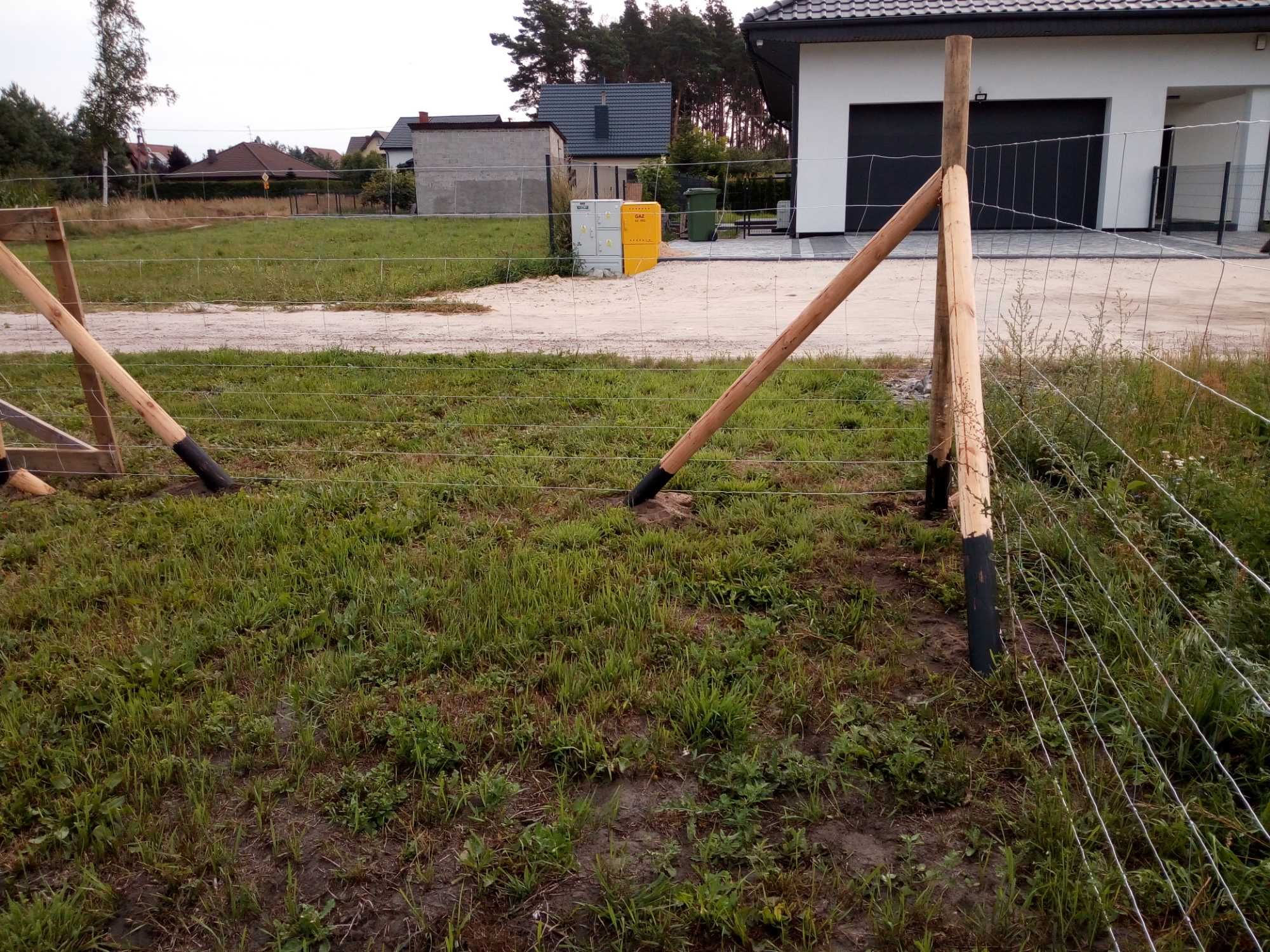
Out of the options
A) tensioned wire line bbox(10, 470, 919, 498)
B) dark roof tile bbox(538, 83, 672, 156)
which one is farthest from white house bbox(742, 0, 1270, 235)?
dark roof tile bbox(538, 83, 672, 156)

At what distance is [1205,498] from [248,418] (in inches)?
214

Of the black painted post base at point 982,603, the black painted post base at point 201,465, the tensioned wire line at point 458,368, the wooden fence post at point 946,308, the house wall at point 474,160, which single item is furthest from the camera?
the house wall at point 474,160

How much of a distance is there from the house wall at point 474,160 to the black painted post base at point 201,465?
2679cm

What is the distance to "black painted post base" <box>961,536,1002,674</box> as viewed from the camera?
3047 mm

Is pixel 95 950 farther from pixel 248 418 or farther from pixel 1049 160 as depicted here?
pixel 1049 160

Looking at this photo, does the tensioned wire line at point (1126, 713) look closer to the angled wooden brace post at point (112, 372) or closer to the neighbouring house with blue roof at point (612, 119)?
the angled wooden brace post at point (112, 372)

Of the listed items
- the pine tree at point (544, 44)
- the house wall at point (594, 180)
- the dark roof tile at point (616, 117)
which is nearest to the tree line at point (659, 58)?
the pine tree at point (544, 44)

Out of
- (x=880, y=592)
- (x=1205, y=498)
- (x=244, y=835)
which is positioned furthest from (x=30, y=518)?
(x=1205, y=498)

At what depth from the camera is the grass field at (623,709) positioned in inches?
86.8

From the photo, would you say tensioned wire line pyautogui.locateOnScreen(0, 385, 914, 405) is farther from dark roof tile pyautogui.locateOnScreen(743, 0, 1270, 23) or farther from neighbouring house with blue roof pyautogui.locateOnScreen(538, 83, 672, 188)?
neighbouring house with blue roof pyautogui.locateOnScreen(538, 83, 672, 188)

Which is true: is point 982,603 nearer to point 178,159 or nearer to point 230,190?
point 230,190

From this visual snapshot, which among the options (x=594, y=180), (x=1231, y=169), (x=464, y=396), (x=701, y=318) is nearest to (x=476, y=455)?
(x=464, y=396)

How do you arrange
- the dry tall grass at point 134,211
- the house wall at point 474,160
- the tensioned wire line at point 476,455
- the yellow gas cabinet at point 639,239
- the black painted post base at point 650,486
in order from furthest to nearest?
the house wall at point 474,160, the dry tall grass at point 134,211, the yellow gas cabinet at point 639,239, the tensioned wire line at point 476,455, the black painted post base at point 650,486

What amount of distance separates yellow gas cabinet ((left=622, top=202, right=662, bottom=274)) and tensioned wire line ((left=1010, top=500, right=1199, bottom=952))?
12.5 m
